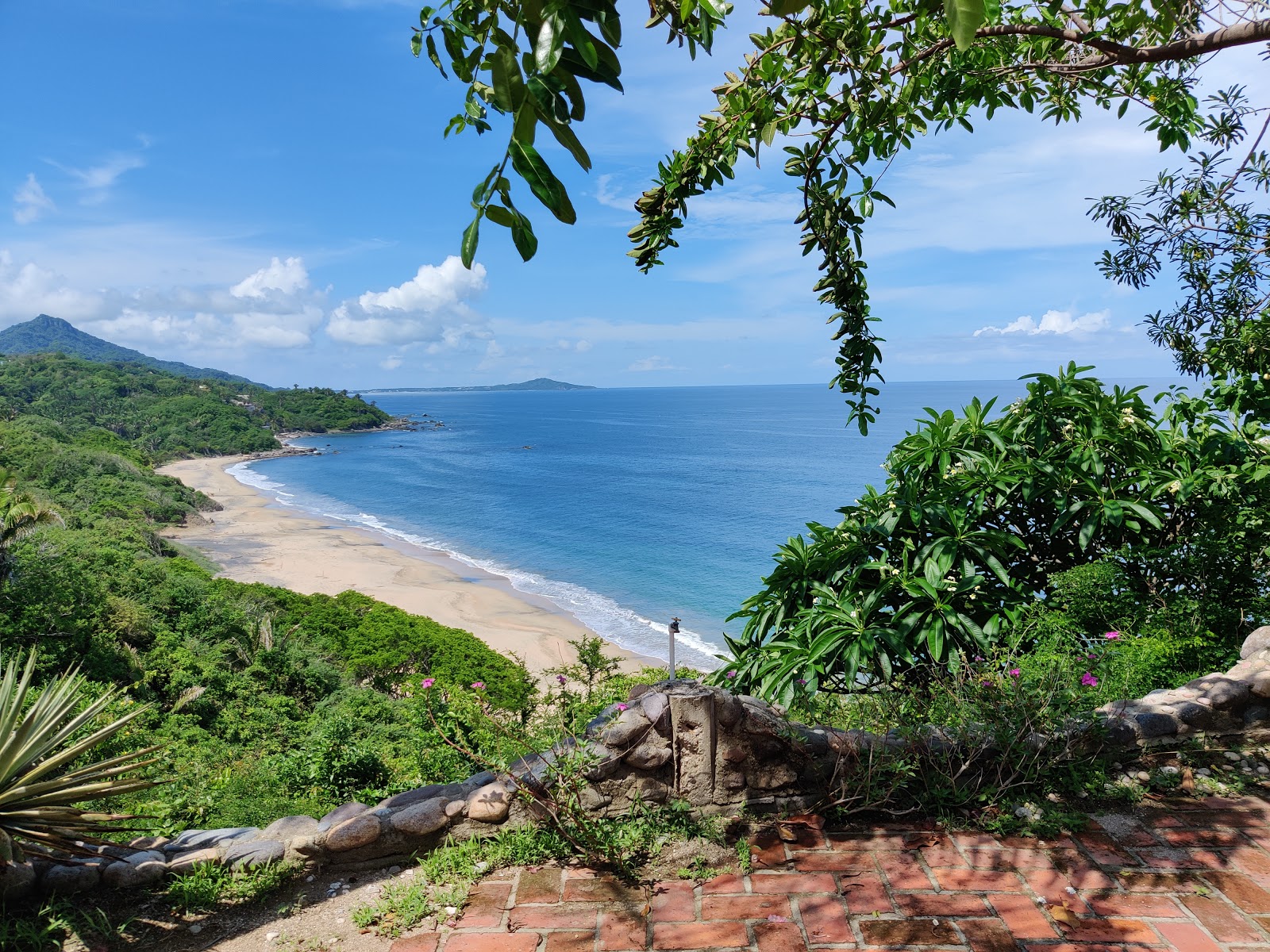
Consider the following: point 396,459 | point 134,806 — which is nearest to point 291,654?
point 134,806

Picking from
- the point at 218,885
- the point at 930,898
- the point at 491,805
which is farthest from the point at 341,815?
the point at 930,898

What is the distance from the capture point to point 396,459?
7031 cm

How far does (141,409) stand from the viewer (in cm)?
7456

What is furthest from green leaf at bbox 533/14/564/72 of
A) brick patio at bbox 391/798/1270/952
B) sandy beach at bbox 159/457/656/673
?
sandy beach at bbox 159/457/656/673

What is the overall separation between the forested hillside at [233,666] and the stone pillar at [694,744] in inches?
→ 53.7

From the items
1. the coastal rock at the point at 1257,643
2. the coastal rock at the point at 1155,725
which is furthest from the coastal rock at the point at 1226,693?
the coastal rock at the point at 1257,643

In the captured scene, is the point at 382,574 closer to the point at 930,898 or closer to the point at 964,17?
the point at 930,898

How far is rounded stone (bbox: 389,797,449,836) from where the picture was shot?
11.1 ft

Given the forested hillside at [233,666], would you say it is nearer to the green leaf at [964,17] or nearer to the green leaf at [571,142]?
the green leaf at [571,142]

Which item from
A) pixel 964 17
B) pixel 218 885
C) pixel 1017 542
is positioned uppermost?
pixel 964 17

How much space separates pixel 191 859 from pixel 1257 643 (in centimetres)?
571

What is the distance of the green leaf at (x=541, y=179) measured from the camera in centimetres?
102

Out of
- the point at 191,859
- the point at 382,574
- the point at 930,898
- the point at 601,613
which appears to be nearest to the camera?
the point at 930,898

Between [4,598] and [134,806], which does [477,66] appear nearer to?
[134,806]
